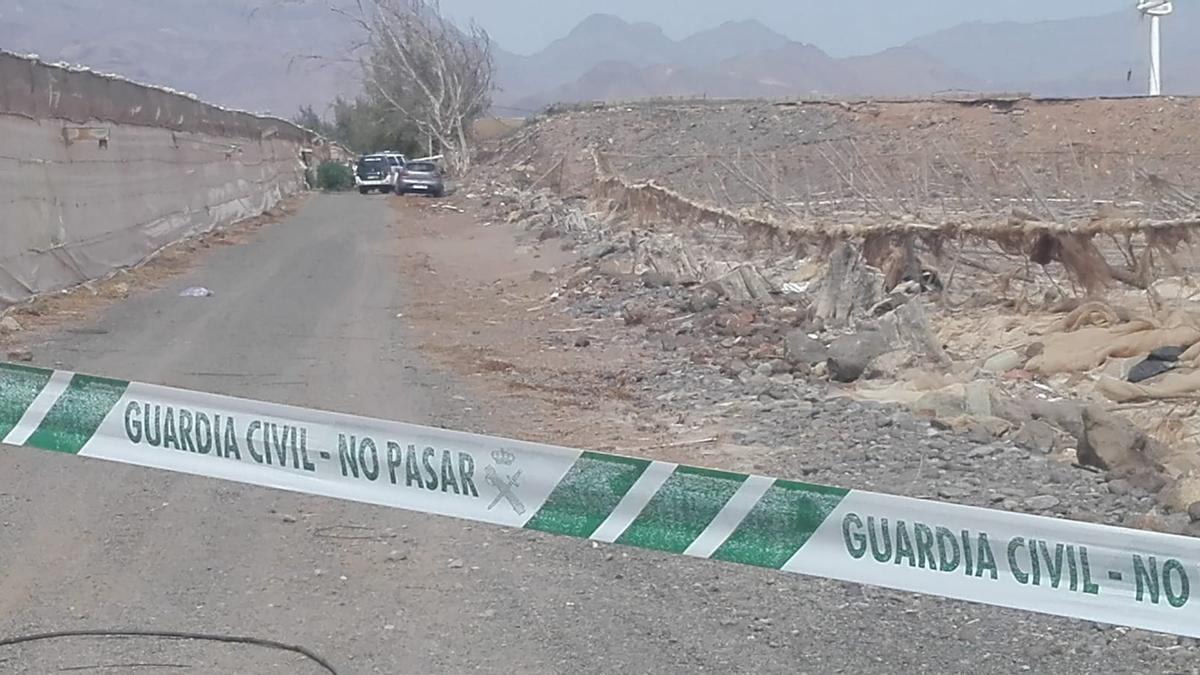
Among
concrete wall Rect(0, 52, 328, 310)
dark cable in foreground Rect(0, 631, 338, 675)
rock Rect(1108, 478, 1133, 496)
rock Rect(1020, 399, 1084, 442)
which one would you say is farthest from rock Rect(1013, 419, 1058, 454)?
concrete wall Rect(0, 52, 328, 310)

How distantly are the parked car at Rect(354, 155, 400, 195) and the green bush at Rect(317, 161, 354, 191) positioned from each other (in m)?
2.37

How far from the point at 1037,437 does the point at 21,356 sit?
850 centimetres

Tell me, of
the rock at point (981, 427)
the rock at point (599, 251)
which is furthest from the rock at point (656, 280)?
the rock at point (981, 427)

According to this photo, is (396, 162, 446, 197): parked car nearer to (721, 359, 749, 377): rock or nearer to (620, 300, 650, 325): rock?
(620, 300, 650, 325): rock

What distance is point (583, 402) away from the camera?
1062 cm

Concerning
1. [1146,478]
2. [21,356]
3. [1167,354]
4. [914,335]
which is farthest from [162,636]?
[1167,354]

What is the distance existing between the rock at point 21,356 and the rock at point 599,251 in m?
10.6

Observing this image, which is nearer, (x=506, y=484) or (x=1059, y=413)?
(x=506, y=484)

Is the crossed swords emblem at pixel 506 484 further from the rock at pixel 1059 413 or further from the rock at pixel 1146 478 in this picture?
the rock at pixel 1059 413

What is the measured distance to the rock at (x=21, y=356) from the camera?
11.7 metres

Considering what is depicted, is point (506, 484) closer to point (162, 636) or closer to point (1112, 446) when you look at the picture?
point (162, 636)

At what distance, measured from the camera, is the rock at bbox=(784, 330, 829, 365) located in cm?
1141

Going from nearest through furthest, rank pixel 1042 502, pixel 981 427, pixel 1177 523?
pixel 1177 523
pixel 1042 502
pixel 981 427

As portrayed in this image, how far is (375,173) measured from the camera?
5528 cm
